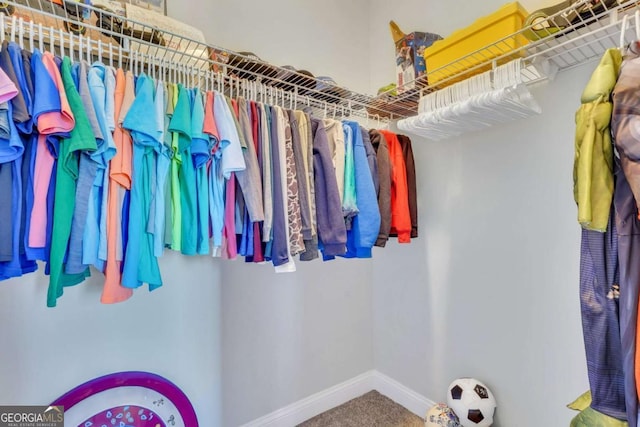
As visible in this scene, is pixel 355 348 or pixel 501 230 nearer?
pixel 501 230

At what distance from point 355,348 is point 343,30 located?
201 centimetres

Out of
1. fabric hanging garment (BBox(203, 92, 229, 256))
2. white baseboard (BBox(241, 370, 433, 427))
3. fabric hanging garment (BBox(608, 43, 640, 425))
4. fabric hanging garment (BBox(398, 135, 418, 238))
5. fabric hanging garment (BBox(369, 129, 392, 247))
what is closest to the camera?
fabric hanging garment (BBox(608, 43, 640, 425))

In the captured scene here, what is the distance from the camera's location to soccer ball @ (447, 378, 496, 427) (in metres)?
1.41

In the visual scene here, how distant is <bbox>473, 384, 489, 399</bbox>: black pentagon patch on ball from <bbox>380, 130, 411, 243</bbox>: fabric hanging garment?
75 cm

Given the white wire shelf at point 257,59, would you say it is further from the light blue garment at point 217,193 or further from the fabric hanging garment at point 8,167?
the light blue garment at point 217,193

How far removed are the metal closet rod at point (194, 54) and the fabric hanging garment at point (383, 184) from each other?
0.27m

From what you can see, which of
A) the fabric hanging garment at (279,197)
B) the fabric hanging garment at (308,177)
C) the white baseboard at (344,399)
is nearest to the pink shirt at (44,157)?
the fabric hanging garment at (279,197)

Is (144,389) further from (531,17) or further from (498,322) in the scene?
(531,17)

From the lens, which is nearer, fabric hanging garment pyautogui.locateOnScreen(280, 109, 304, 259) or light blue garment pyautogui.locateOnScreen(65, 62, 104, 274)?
light blue garment pyautogui.locateOnScreen(65, 62, 104, 274)

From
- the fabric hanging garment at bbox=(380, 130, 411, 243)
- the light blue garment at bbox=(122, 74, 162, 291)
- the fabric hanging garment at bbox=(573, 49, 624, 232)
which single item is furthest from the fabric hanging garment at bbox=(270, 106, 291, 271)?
the fabric hanging garment at bbox=(573, 49, 624, 232)

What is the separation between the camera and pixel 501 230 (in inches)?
57.2

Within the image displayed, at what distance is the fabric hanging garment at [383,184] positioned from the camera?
1.38 metres

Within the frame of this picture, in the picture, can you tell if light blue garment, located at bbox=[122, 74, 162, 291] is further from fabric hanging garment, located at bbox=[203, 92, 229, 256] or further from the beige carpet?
the beige carpet

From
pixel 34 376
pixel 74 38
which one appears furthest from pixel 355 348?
pixel 74 38
